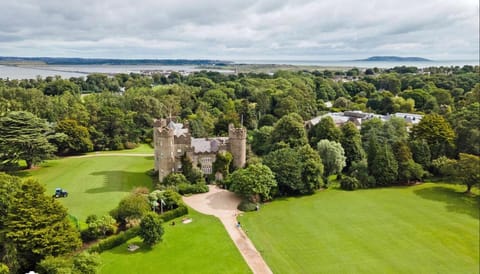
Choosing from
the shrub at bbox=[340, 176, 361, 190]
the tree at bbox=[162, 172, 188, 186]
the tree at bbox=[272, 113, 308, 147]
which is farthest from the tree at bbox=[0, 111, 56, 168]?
the shrub at bbox=[340, 176, 361, 190]

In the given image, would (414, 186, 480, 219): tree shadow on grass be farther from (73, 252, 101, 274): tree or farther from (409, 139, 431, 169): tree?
(73, 252, 101, 274): tree

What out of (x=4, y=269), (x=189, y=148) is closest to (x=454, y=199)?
(x=189, y=148)

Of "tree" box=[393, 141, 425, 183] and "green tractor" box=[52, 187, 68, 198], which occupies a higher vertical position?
"tree" box=[393, 141, 425, 183]

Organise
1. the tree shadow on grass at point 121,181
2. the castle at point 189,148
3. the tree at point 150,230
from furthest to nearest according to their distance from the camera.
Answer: the castle at point 189,148
the tree shadow on grass at point 121,181
the tree at point 150,230

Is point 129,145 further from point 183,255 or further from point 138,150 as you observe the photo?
point 183,255

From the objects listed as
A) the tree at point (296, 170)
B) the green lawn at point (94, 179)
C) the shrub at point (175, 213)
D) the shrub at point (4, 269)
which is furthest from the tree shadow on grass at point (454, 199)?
the shrub at point (4, 269)

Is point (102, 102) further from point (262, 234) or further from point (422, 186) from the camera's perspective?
point (422, 186)

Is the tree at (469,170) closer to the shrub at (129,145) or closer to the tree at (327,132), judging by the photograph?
the tree at (327,132)
